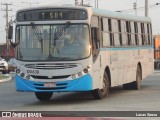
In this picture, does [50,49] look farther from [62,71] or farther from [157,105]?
[157,105]

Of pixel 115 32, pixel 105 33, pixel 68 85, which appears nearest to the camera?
pixel 68 85

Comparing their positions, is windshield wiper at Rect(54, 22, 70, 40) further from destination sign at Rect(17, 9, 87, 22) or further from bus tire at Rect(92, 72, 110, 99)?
bus tire at Rect(92, 72, 110, 99)

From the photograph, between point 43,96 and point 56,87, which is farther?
point 43,96

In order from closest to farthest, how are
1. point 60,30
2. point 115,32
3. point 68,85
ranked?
point 68,85 → point 60,30 → point 115,32

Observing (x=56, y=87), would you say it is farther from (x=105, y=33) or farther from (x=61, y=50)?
(x=105, y=33)

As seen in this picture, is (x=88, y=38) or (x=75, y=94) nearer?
(x=88, y=38)

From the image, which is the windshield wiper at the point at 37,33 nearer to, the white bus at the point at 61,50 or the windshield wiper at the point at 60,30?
the white bus at the point at 61,50

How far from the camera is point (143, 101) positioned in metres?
17.8

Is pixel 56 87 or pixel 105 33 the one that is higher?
pixel 105 33

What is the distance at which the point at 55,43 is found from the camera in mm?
17188

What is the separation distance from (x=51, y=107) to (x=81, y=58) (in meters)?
1.79

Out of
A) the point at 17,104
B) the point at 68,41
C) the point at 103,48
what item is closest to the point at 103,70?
the point at 103,48

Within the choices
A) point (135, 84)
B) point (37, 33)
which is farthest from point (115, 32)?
point (135, 84)

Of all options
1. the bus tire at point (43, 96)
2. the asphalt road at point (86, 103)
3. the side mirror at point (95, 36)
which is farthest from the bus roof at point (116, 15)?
the bus tire at point (43, 96)
